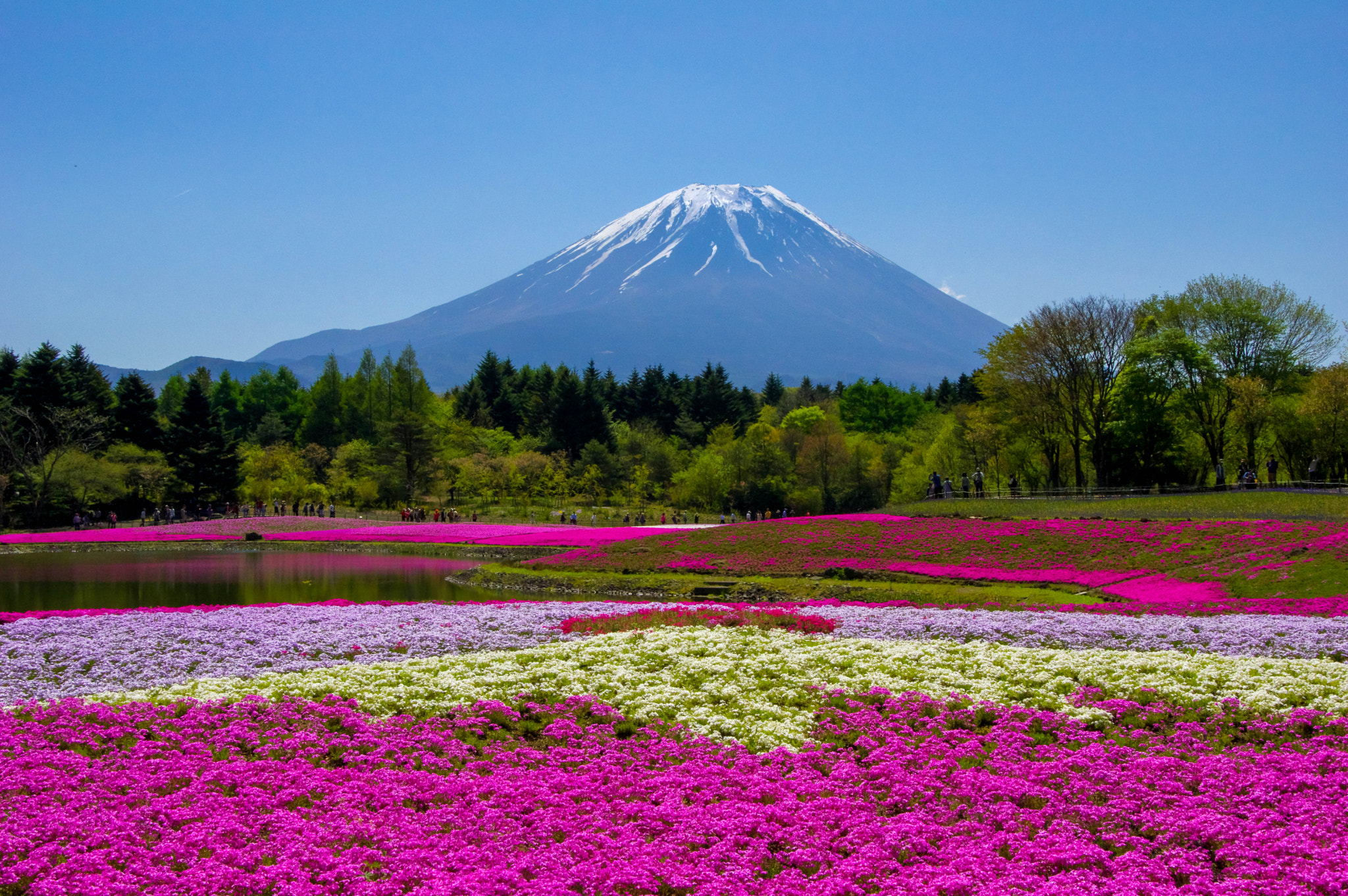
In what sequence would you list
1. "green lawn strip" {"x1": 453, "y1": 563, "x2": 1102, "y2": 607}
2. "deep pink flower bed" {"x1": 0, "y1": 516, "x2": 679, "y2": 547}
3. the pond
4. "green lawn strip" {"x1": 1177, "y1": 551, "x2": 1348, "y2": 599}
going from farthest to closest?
1. "deep pink flower bed" {"x1": 0, "y1": 516, "x2": 679, "y2": 547}
2. the pond
3. "green lawn strip" {"x1": 453, "y1": 563, "x2": 1102, "y2": 607}
4. "green lawn strip" {"x1": 1177, "y1": 551, "x2": 1348, "y2": 599}

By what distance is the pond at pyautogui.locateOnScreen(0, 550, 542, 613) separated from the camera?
25.1 meters

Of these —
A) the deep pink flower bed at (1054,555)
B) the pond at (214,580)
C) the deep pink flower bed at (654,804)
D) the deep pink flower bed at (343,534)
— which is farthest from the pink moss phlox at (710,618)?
the deep pink flower bed at (343,534)

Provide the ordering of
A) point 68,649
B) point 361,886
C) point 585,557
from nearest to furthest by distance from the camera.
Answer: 1. point 361,886
2. point 68,649
3. point 585,557

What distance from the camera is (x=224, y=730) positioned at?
10664 millimetres

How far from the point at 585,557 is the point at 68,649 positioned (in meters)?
21.3

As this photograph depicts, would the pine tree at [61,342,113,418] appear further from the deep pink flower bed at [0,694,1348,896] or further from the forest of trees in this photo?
the deep pink flower bed at [0,694,1348,896]

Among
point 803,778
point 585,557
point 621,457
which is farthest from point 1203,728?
point 621,457

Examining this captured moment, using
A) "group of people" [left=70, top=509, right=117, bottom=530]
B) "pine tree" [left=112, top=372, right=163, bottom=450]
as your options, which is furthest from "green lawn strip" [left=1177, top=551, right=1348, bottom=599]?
"pine tree" [left=112, top=372, right=163, bottom=450]

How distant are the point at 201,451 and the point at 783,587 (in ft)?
203

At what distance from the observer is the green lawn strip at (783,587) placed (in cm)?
2453

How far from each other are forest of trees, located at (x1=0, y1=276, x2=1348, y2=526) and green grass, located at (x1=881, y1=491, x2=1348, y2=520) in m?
11.8

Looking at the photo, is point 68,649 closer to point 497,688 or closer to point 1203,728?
point 497,688

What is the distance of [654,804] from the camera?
28.1ft

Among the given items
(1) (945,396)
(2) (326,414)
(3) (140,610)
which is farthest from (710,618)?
(2) (326,414)
